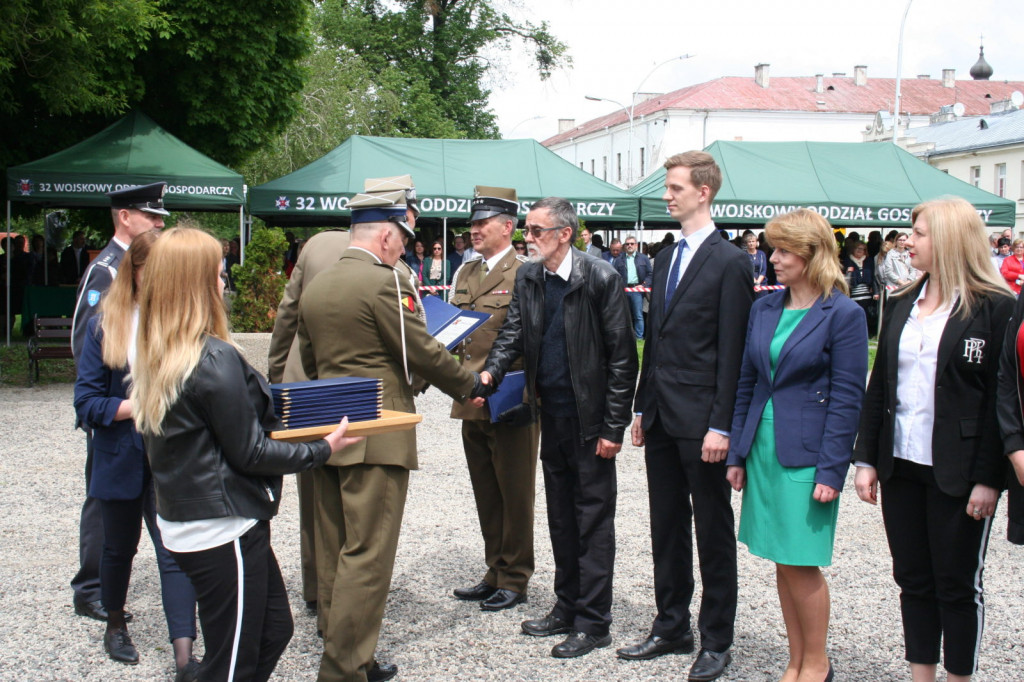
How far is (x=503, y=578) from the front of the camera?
480cm

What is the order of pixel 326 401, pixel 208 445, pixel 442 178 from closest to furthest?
pixel 208 445
pixel 326 401
pixel 442 178

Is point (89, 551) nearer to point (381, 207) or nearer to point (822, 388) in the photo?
point (381, 207)

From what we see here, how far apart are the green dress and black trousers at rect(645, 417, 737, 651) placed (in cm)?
23

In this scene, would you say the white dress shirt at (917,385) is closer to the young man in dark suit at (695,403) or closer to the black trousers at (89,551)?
the young man in dark suit at (695,403)

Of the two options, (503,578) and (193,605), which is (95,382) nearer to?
(193,605)

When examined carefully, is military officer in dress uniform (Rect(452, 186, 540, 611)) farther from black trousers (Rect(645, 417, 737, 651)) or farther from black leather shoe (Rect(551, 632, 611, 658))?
black trousers (Rect(645, 417, 737, 651))

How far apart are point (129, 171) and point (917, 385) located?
507 inches

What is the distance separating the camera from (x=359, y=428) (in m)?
3.24

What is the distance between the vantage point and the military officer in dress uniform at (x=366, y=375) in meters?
3.71

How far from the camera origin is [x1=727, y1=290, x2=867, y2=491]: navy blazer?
3.47m

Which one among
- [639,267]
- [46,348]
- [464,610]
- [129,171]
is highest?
[129,171]

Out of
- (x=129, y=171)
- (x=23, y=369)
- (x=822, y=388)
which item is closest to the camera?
(x=822, y=388)

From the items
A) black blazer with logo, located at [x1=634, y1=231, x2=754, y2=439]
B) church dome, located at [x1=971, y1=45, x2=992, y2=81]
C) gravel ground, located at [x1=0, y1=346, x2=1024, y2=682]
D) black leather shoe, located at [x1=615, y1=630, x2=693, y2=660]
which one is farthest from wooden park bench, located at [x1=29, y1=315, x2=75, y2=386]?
church dome, located at [x1=971, y1=45, x2=992, y2=81]

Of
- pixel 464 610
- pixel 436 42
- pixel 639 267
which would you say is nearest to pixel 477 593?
pixel 464 610
